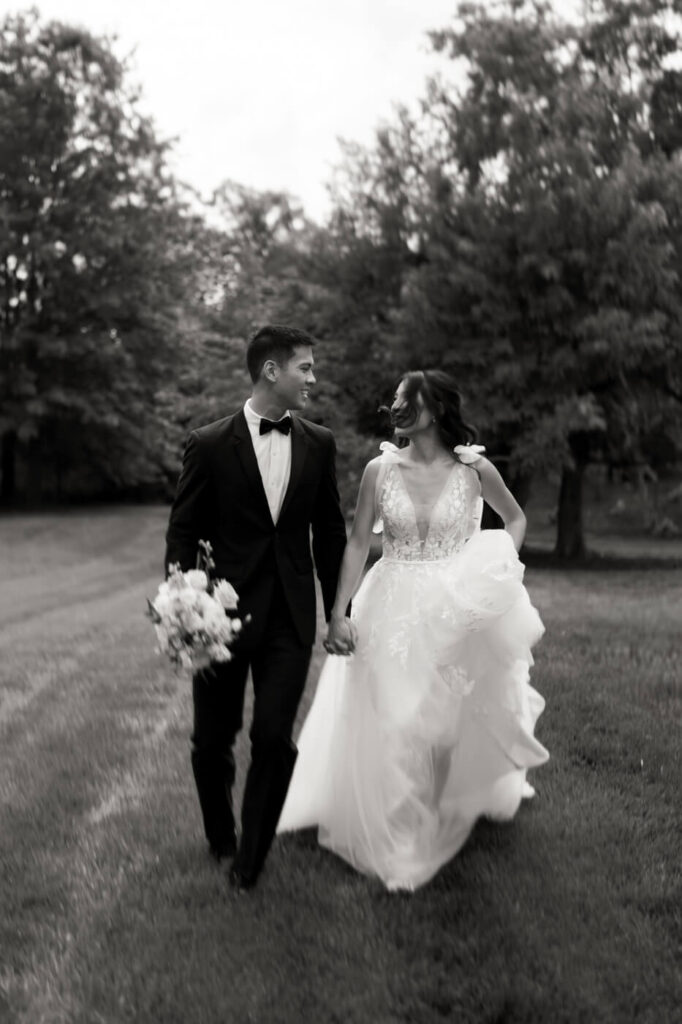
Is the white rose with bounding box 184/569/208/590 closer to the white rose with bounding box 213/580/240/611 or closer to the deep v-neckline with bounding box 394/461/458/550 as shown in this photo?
the white rose with bounding box 213/580/240/611

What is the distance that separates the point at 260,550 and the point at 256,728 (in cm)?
77

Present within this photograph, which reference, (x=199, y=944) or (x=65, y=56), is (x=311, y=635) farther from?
(x=65, y=56)

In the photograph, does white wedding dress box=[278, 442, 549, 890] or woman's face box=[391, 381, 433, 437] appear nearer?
white wedding dress box=[278, 442, 549, 890]

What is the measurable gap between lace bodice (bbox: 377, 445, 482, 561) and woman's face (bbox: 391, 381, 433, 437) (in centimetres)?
22

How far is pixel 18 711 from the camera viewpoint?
8562 millimetres

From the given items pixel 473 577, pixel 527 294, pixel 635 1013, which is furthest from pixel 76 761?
pixel 527 294

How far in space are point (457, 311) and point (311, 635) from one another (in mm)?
18153

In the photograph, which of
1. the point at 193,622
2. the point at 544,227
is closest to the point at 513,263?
the point at 544,227

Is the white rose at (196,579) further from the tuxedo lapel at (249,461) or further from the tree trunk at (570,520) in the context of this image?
the tree trunk at (570,520)

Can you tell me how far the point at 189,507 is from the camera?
14.9ft

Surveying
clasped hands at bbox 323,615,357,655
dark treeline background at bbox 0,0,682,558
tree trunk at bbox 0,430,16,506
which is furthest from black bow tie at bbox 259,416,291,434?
tree trunk at bbox 0,430,16,506

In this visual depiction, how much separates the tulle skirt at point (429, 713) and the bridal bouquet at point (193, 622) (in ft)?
3.13

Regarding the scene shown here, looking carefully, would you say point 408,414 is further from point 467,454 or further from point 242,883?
point 242,883

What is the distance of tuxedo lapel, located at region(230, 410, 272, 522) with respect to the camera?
14.7 ft
